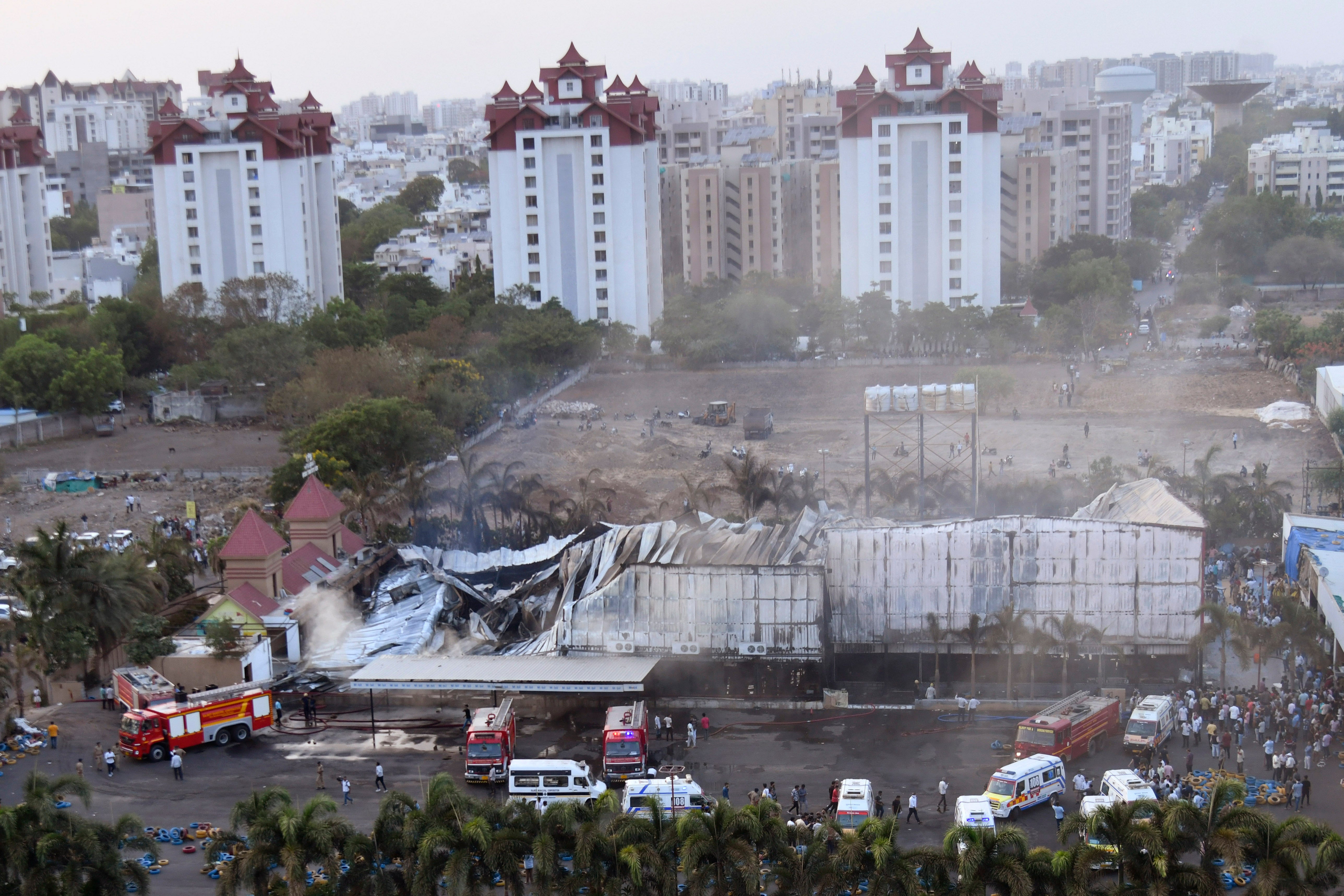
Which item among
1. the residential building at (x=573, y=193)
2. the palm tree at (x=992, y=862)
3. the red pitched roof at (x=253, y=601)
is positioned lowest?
the palm tree at (x=992, y=862)

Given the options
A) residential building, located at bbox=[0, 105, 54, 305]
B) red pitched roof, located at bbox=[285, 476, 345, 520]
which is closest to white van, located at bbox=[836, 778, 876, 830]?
red pitched roof, located at bbox=[285, 476, 345, 520]

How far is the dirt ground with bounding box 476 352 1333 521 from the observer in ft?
137

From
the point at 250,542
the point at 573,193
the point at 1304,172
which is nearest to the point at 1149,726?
the point at 250,542

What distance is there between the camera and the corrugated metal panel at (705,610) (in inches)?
959

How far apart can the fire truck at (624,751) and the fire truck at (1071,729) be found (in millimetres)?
5032

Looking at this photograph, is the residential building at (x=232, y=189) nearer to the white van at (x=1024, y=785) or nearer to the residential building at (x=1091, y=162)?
the residential building at (x=1091, y=162)

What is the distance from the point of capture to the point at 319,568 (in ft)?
94.8

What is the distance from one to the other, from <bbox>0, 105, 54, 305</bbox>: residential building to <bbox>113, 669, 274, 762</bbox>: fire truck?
182 ft

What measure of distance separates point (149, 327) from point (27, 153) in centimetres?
2065

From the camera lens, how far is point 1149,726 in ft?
69.8

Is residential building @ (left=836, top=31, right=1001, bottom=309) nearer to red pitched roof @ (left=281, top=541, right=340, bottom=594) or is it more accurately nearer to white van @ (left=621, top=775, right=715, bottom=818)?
red pitched roof @ (left=281, top=541, right=340, bottom=594)

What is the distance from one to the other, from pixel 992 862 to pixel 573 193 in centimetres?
5045

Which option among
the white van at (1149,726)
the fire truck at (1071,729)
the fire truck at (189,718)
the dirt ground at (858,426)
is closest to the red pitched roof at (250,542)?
the fire truck at (189,718)

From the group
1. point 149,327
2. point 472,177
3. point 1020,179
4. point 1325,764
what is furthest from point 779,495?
point 472,177
